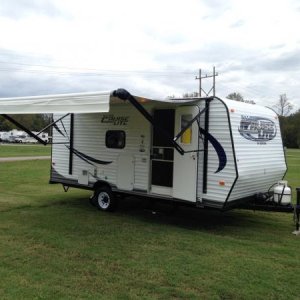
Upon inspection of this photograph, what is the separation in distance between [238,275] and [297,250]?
179 centimetres

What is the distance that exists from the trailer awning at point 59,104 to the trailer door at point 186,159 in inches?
78.9

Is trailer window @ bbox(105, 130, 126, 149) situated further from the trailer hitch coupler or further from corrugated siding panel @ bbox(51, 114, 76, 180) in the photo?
the trailer hitch coupler

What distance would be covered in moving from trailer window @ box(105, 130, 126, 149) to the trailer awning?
7.16ft

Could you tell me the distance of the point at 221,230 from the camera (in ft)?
28.0

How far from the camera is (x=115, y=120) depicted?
32.8 ft

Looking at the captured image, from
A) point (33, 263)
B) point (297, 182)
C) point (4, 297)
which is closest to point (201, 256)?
point (33, 263)

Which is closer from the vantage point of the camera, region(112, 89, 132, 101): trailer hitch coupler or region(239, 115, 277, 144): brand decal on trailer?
region(112, 89, 132, 101): trailer hitch coupler

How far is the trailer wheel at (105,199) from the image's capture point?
998 cm

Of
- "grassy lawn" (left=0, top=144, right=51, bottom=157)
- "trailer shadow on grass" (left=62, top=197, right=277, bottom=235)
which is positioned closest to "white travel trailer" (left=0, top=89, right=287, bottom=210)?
"trailer shadow on grass" (left=62, top=197, right=277, bottom=235)

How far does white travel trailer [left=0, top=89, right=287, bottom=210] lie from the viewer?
26.1 feet

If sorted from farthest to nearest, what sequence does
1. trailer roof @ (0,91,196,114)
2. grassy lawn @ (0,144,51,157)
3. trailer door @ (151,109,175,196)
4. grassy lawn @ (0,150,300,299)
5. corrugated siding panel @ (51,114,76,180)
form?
1. grassy lawn @ (0,144,51,157)
2. corrugated siding panel @ (51,114,76,180)
3. trailer door @ (151,109,175,196)
4. trailer roof @ (0,91,196,114)
5. grassy lawn @ (0,150,300,299)

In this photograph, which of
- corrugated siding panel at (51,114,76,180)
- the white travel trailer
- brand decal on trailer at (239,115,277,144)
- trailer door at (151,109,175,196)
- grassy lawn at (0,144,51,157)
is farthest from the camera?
grassy lawn at (0,144,51,157)

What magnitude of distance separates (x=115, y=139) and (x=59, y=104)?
2.41 meters

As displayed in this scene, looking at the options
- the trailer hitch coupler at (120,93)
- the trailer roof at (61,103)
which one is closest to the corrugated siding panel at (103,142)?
the trailer roof at (61,103)
